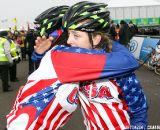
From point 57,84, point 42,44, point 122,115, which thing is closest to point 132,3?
point 42,44

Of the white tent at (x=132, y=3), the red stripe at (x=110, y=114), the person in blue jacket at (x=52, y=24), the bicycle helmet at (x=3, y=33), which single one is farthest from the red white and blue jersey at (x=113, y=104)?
the white tent at (x=132, y=3)

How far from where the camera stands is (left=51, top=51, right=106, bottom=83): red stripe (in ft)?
6.50

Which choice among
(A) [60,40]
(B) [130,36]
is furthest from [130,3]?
(A) [60,40]

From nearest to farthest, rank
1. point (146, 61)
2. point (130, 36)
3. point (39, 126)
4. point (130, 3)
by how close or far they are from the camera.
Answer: point (39, 126) → point (146, 61) → point (130, 36) → point (130, 3)

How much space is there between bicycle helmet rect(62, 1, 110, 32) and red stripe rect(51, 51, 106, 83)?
219mm

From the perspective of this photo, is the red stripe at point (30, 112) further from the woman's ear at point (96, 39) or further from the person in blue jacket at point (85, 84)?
the woman's ear at point (96, 39)

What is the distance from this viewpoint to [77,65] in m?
2.02

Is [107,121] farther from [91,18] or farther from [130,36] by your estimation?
[130,36]

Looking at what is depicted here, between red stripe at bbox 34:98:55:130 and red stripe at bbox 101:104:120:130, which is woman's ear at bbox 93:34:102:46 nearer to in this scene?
red stripe at bbox 101:104:120:130

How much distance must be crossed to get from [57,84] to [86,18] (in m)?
0.47

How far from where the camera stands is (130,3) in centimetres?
3603

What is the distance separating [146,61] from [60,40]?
12.6m

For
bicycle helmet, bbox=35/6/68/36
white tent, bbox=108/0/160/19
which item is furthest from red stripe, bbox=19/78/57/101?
white tent, bbox=108/0/160/19

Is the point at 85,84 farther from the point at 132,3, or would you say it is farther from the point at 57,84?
the point at 132,3
